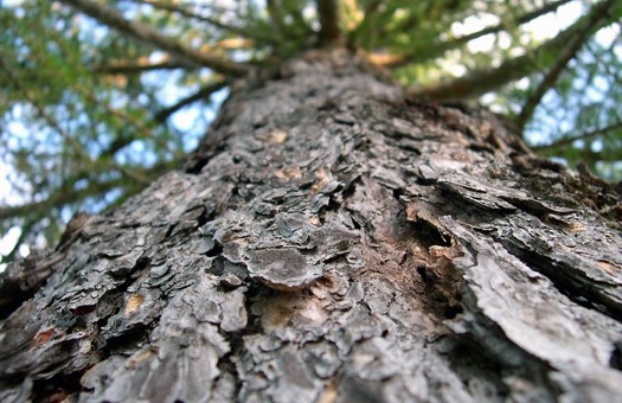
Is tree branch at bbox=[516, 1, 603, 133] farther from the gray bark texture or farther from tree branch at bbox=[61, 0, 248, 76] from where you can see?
tree branch at bbox=[61, 0, 248, 76]

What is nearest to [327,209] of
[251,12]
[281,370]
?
[281,370]

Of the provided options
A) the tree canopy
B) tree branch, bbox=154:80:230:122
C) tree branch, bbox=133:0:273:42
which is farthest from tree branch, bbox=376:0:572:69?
tree branch, bbox=154:80:230:122

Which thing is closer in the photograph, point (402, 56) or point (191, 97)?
point (402, 56)

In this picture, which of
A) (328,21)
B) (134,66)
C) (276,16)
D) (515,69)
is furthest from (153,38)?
(515,69)

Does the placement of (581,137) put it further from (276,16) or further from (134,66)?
(134,66)

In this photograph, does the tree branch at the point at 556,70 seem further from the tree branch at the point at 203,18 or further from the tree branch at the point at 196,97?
the tree branch at the point at 196,97

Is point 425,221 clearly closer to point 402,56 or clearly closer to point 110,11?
point 110,11
